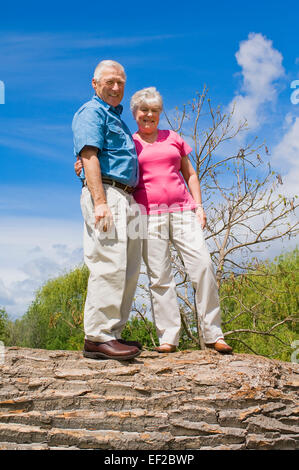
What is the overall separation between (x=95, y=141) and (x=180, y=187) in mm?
917

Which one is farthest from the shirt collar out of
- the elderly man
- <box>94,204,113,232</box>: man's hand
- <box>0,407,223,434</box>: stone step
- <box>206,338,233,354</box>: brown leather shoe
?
<box>0,407,223,434</box>: stone step

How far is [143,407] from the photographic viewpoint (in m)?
3.66

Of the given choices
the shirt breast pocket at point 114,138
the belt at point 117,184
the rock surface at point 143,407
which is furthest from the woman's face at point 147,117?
the rock surface at point 143,407

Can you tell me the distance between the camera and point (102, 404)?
12.0ft

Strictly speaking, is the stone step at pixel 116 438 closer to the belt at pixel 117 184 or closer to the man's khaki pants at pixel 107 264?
the man's khaki pants at pixel 107 264

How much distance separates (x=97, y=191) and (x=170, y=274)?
1079 millimetres

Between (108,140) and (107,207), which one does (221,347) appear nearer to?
(107,207)

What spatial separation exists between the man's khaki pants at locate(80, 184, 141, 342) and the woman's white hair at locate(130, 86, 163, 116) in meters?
0.83

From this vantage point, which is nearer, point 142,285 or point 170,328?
point 170,328

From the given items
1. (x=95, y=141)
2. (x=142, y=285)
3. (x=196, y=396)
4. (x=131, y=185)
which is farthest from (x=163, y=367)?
(x=142, y=285)

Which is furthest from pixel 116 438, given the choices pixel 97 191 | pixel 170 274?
pixel 97 191
